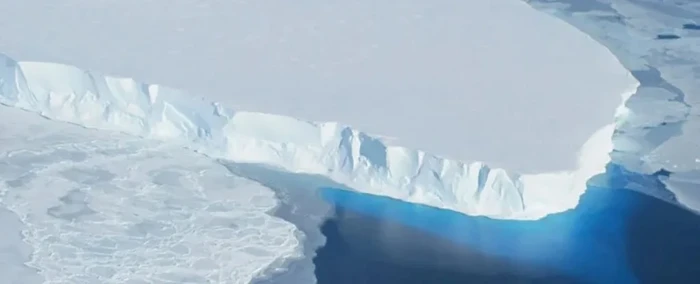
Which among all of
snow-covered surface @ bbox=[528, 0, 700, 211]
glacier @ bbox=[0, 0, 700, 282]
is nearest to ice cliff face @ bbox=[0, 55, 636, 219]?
glacier @ bbox=[0, 0, 700, 282]

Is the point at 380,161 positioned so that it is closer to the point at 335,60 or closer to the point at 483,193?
the point at 483,193

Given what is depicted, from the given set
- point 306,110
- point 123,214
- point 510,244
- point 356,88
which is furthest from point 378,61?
point 123,214

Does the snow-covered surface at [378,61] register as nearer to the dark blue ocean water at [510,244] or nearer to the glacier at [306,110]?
the glacier at [306,110]

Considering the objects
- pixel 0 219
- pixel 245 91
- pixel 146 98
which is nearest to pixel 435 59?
pixel 245 91

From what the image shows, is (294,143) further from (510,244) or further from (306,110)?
(510,244)

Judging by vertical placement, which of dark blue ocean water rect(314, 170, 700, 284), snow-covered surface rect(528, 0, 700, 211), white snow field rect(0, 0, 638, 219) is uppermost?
white snow field rect(0, 0, 638, 219)

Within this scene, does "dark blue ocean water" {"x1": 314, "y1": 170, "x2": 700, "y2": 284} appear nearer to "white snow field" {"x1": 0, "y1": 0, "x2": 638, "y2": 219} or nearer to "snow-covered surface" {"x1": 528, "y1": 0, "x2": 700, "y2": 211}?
"white snow field" {"x1": 0, "y1": 0, "x2": 638, "y2": 219}

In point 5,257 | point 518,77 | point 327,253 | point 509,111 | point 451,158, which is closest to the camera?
point 5,257
